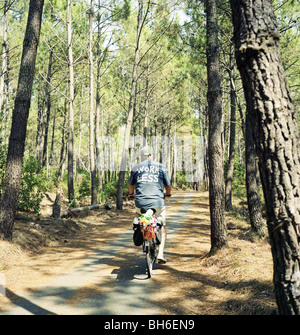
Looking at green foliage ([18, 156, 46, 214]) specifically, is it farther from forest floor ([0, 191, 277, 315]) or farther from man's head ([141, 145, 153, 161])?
man's head ([141, 145, 153, 161])

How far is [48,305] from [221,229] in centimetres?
379

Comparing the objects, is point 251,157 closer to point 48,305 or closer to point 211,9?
point 211,9

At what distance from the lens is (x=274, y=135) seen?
2.53 metres

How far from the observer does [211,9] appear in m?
7.23

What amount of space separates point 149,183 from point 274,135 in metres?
3.36

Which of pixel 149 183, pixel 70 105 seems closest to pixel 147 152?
pixel 149 183

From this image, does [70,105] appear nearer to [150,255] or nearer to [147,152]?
[147,152]

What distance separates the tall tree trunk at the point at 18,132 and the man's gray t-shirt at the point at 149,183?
3.21 metres

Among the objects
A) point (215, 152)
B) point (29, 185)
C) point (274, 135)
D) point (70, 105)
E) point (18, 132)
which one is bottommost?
point (274, 135)

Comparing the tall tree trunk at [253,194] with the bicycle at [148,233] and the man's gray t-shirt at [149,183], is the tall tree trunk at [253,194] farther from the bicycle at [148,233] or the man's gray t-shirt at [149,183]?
the bicycle at [148,233]

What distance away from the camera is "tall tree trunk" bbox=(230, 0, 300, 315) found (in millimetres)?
2432

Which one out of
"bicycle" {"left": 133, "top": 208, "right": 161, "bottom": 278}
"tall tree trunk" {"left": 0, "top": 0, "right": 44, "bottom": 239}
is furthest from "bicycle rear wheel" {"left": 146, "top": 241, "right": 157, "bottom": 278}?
"tall tree trunk" {"left": 0, "top": 0, "right": 44, "bottom": 239}

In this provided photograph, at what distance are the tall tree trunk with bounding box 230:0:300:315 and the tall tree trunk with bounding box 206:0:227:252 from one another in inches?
156

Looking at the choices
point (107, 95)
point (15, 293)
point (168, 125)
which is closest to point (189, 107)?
point (168, 125)
